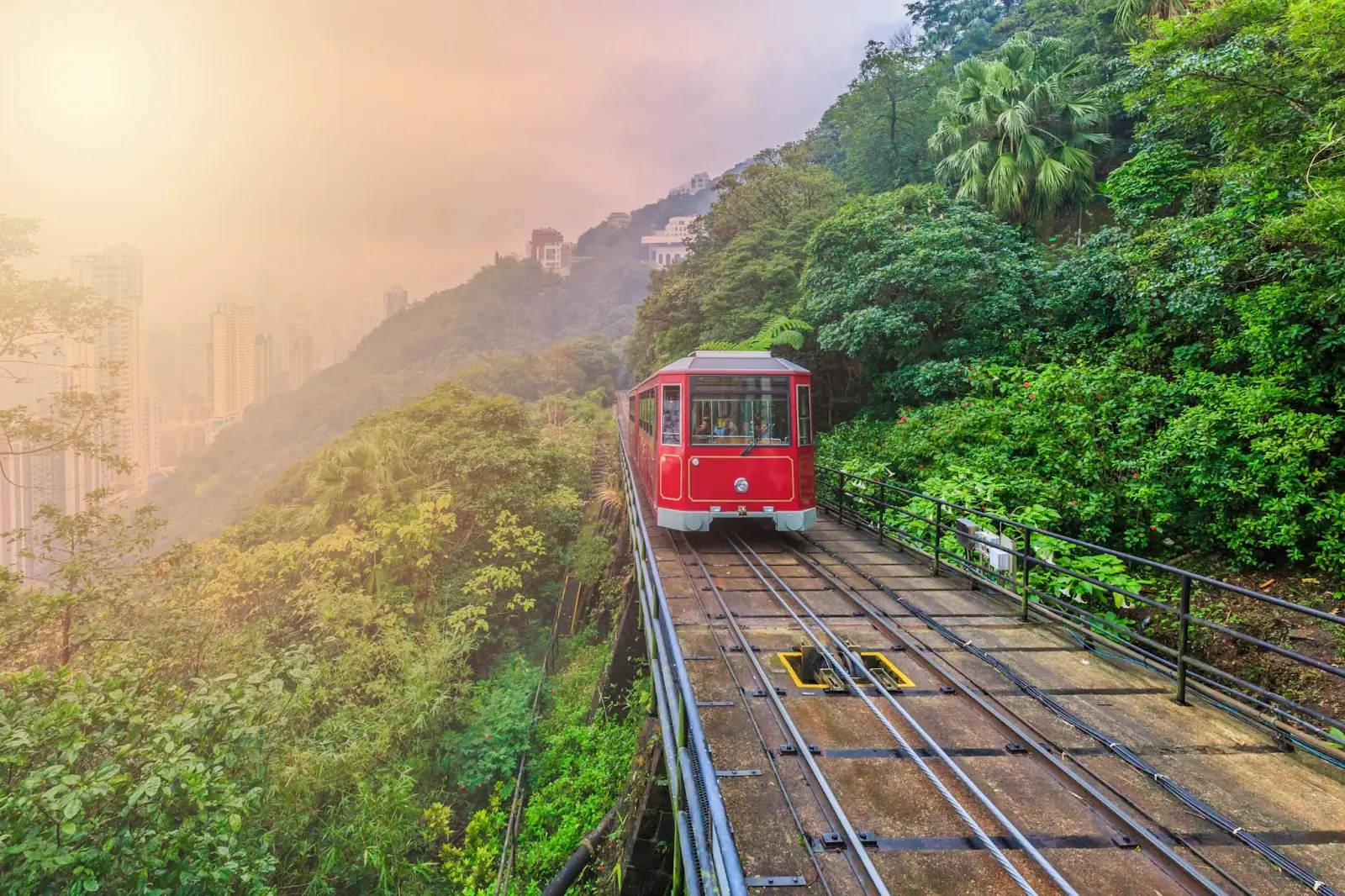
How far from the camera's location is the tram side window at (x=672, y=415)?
927 centimetres

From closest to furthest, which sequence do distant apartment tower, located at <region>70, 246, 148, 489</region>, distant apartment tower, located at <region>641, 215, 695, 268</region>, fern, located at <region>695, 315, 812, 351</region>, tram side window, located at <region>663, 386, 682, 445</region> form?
tram side window, located at <region>663, 386, 682, 445</region>
fern, located at <region>695, 315, 812, 351</region>
distant apartment tower, located at <region>70, 246, 148, 489</region>
distant apartment tower, located at <region>641, 215, 695, 268</region>

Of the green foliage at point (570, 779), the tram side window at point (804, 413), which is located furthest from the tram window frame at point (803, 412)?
the green foliage at point (570, 779)

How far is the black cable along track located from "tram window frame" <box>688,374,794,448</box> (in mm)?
3668

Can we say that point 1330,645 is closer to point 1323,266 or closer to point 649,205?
point 1323,266


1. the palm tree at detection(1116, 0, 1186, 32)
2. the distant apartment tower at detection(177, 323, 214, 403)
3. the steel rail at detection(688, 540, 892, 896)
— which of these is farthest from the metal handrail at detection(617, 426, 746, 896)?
the distant apartment tower at detection(177, 323, 214, 403)

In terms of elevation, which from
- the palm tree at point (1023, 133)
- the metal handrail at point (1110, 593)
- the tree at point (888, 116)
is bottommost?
the metal handrail at point (1110, 593)

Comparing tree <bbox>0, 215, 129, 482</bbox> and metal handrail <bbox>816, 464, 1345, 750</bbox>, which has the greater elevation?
tree <bbox>0, 215, 129, 482</bbox>

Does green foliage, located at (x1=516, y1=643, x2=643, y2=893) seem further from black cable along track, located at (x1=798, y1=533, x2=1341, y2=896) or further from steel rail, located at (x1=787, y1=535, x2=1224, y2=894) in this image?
black cable along track, located at (x1=798, y1=533, x2=1341, y2=896)

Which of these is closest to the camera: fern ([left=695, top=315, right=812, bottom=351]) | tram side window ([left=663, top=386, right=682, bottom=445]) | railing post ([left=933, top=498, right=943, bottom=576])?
railing post ([left=933, top=498, right=943, bottom=576])

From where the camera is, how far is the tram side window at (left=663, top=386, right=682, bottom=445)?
9.27 m

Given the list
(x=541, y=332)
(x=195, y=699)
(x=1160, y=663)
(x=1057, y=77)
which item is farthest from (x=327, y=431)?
(x=1160, y=663)

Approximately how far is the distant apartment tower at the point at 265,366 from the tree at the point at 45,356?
70.1 meters

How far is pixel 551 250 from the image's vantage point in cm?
14288

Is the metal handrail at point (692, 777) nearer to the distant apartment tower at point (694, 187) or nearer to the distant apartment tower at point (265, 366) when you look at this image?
the distant apartment tower at point (265, 366)
